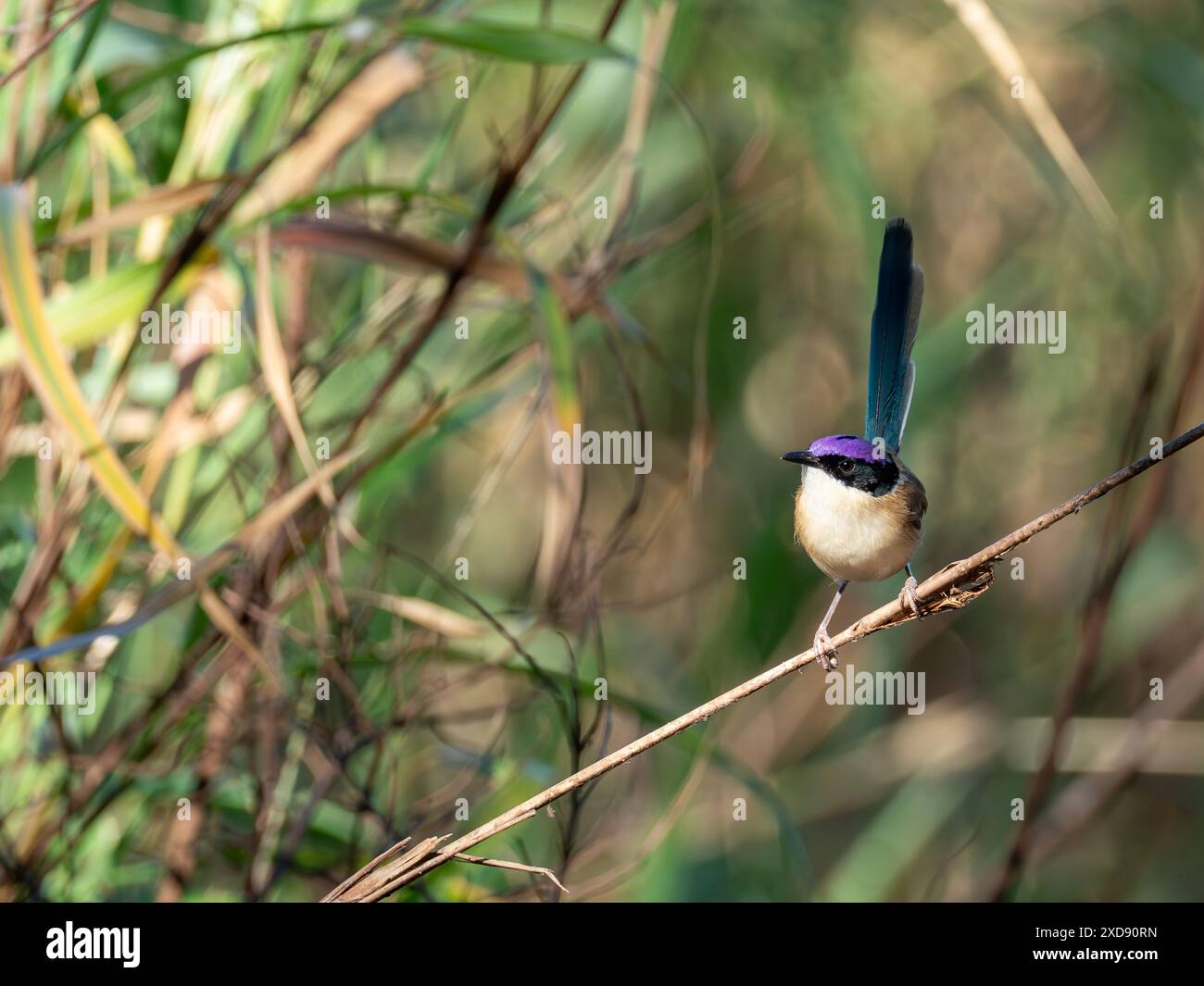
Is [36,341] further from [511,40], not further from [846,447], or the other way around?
[846,447]

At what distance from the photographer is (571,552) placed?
5.74 feet

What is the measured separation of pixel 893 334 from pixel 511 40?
0.64m

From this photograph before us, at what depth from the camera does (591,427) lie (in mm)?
2840

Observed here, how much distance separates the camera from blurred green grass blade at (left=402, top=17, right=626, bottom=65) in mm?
1538

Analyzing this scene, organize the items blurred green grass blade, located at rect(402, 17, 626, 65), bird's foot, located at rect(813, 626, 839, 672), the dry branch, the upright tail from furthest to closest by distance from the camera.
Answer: blurred green grass blade, located at rect(402, 17, 626, 65), the upright tail, bird's foot, located at rect(813, 626, 839, 672), the dry branch

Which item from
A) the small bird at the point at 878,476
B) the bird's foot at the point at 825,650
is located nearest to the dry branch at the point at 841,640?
the bird's foot at the point at 825,650

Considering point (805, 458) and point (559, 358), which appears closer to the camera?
point (559, 358)

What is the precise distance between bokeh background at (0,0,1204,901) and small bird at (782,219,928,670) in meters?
0.27

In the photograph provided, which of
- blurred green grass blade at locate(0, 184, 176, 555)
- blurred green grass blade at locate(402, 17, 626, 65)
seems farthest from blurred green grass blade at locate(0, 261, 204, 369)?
blurred green grass blade at locate(402, 17, 626, 65)

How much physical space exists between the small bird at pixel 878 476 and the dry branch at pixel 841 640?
28cm

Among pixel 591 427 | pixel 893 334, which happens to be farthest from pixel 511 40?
pixel 591 427

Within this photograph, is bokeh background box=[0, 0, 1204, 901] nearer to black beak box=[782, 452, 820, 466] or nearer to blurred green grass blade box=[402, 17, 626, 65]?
blurred green grass blade box=[402, 17, 626, 65]

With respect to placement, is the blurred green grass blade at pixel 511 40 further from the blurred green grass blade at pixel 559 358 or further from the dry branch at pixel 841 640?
the dry branch at pixel 841 640

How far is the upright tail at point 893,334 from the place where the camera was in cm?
140
